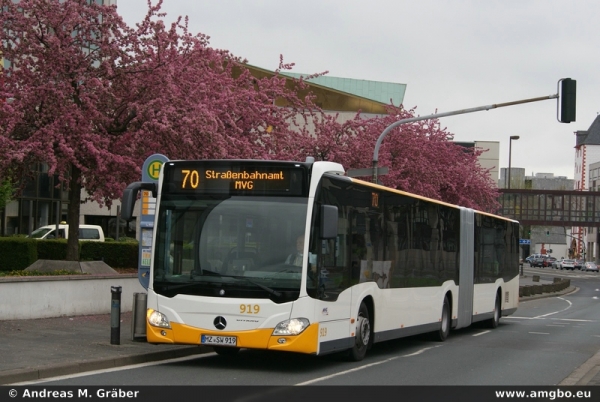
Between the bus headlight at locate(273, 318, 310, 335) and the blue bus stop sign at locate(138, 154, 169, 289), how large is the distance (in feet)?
13.3

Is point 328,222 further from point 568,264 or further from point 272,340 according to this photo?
point 568,264

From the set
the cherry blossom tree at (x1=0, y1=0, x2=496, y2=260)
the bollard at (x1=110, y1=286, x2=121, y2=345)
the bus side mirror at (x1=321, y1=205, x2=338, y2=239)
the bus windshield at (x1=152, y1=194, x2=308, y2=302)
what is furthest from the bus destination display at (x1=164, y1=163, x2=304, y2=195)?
the cherry blossom tree at (x1=0, y1=0, x2=496, y2=260)

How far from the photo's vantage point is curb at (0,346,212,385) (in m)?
11.2

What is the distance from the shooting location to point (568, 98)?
76.9 ft

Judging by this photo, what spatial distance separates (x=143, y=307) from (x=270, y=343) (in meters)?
3.13

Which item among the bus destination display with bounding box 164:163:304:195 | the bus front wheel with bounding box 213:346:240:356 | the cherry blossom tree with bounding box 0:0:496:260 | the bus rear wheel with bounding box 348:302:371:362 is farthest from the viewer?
the cherry blossom tree with bounding box 0:0:496:260

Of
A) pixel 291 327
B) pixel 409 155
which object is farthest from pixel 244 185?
pixel 409 155

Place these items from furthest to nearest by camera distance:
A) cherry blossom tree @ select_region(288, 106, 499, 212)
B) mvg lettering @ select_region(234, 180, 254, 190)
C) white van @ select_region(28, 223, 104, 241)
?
white van @ select_region(28, 223, 104, 241), cherry blossom tree @ select_region(288, 106, 499, 212), mvg lettering @ select_region(234, 180, 254, 190)

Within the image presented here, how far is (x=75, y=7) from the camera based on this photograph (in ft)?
76.3

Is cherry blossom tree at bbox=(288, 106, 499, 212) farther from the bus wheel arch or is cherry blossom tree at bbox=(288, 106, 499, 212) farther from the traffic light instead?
the bus wheel arch

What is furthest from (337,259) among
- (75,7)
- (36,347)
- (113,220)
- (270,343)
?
(113,220)

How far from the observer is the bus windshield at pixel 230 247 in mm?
12984

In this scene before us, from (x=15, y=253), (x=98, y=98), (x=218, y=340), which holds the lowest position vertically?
(x=218, y=340)

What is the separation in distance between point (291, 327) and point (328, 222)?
4.89 ft
